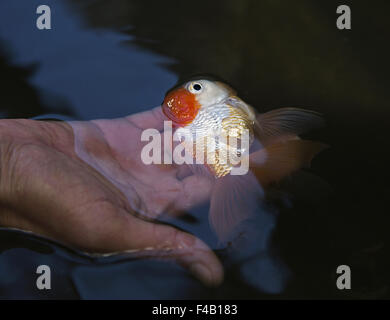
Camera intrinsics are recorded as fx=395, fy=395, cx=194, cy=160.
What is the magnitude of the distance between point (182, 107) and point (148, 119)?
187 mm

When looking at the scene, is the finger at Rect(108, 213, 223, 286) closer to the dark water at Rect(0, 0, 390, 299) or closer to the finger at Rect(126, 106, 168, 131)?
the dark water at Rect(0, 0, 390, 299)

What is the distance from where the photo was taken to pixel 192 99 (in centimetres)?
195

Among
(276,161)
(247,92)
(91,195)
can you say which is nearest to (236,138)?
(276,161)

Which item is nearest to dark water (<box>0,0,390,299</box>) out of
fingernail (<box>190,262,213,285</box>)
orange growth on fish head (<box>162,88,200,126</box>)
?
fingernail (<box>190,262,213,285</box>)

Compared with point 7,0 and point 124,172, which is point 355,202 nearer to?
point 124,172

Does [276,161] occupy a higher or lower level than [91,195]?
higher

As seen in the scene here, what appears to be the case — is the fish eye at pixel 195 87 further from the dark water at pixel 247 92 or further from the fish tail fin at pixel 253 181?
the fish tail fin at pixel 253 181

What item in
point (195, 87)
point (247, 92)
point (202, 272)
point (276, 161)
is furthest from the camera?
point (247, 92)

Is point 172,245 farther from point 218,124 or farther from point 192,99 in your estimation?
point 192,99

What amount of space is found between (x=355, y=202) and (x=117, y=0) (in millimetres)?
1960

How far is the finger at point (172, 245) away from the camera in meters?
1.40

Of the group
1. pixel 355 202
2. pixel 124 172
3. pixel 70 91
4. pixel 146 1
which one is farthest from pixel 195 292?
pixel 146 1

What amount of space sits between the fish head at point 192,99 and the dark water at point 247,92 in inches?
7.3

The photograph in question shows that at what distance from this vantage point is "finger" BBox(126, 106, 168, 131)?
1991 mm
